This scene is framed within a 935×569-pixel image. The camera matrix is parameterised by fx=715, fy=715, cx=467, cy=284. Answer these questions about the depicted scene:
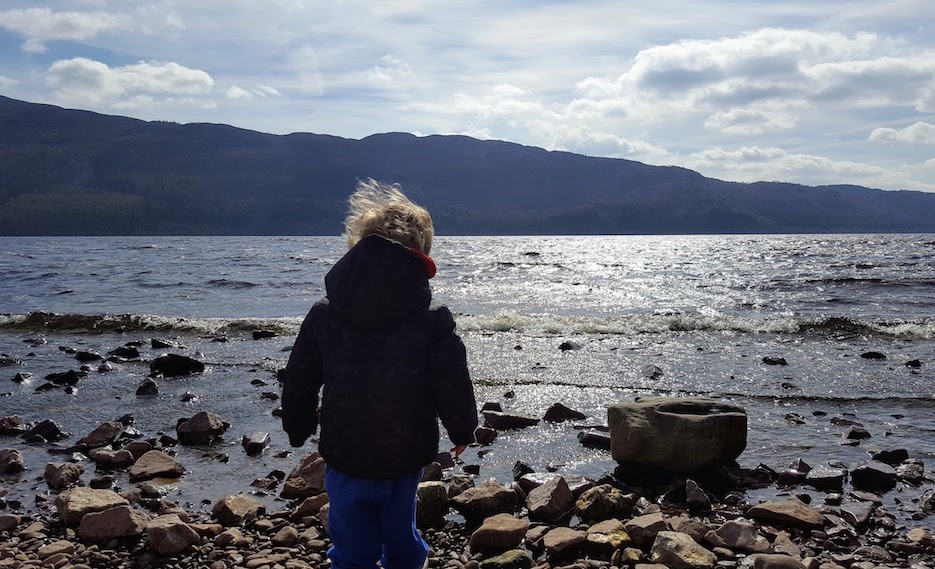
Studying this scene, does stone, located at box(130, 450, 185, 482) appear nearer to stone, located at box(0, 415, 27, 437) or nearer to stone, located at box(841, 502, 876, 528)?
stone, located at box(0, 415, 27, 437)

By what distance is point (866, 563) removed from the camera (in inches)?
215

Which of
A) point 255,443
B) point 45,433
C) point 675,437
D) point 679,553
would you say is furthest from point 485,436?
point 45,433

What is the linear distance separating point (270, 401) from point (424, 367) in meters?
8.00

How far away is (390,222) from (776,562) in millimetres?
3674

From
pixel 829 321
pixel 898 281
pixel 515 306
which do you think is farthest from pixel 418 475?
pixel 898 281

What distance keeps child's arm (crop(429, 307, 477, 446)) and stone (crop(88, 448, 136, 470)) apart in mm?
A: 5590

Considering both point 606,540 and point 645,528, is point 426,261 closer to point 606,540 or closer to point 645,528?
point 606,540

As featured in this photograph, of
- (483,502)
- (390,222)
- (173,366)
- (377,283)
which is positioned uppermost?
(390,222)

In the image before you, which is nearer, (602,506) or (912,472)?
(602,506)

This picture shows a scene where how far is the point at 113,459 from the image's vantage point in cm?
803

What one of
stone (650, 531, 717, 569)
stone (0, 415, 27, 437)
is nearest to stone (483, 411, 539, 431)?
stone (650, 531, 717, 569)

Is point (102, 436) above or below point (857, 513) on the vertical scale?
below

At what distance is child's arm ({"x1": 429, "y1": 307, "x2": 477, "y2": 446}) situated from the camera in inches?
158

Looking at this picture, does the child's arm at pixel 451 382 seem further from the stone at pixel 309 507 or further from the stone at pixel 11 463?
the stone at pixel 11 463
